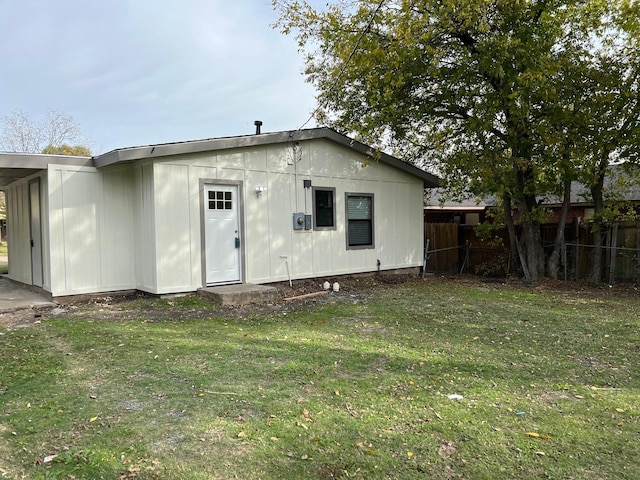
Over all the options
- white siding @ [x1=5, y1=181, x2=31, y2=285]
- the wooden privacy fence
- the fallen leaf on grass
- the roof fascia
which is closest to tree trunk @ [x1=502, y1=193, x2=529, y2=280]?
the wooden privacy fence

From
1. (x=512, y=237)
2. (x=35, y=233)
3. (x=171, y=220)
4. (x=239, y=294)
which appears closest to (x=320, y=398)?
(x=239, y=294)

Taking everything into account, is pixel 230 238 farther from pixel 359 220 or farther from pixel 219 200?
pixel 359 220

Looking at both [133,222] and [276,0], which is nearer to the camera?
[133,222]

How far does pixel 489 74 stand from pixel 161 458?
9.23 meters

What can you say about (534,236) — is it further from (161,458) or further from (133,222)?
(161,458)

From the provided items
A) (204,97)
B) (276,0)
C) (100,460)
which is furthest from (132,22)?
(100,460)

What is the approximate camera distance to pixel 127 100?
2878 centimetres

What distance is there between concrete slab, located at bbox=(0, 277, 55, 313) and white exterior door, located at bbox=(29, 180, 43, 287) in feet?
0.98

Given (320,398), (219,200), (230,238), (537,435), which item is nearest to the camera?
Answer: (537,435)

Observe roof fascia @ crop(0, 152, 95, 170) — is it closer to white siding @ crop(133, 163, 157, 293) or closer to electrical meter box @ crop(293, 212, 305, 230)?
white siding @ crop(133, 163, 157, 293)

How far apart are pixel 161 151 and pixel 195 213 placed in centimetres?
129

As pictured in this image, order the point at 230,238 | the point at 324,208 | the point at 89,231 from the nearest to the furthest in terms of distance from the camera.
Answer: the point at 89,231 → the point at 230,238 → the point at 324,208

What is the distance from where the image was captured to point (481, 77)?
10.0m

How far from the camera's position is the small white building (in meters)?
8.15
